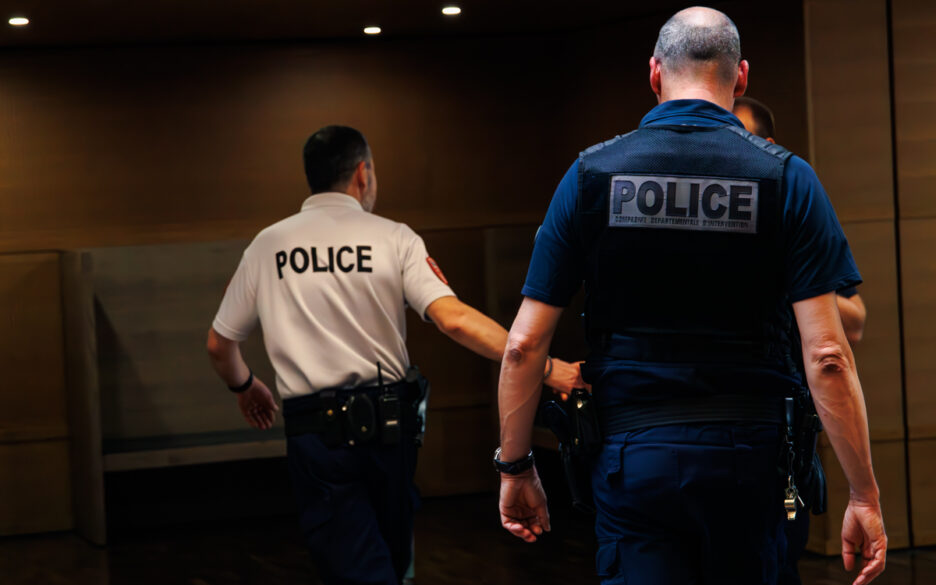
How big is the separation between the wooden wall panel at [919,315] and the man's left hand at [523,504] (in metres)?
2.65

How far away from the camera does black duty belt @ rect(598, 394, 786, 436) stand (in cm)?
176

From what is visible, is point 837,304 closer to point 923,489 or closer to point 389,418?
point 389,418

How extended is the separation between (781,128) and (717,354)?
2.72 m

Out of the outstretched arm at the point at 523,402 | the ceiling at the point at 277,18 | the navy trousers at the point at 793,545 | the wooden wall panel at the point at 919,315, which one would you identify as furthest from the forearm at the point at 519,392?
the ceiling at the point at 277,18

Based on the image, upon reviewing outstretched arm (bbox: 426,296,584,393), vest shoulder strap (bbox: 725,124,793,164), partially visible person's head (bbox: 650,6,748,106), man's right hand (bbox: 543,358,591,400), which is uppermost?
partially visible person's head (bbox: 650,6,748,106)

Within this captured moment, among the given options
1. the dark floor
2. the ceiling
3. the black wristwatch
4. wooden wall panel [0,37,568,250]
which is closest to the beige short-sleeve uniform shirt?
the black wristwatch

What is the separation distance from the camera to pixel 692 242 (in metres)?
1.77

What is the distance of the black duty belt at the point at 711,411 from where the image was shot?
5.78ft

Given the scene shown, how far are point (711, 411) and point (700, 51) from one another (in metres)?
0.60

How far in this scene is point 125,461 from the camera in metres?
4.84

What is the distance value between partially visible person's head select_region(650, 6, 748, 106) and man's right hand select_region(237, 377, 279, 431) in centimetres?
170

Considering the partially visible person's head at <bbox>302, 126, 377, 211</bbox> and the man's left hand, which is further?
the partially visible person's head at <bbox>302, 126, 377, 211</bbox>

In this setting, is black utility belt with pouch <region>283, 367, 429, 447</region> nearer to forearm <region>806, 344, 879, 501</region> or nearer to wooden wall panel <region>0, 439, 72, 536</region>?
forearm <region>806, 344, 879, 501</region>

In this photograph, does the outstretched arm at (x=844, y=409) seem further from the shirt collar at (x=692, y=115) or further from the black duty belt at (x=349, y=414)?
the black duty belt at (x=349, y=414)
